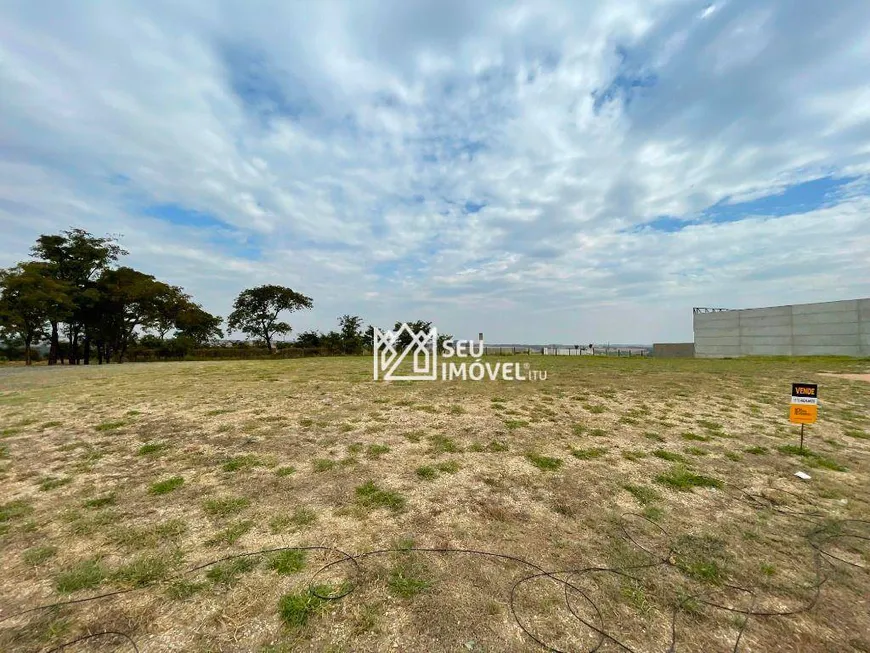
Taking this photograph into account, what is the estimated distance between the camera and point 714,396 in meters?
8.01

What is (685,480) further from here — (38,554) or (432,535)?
(38,554)

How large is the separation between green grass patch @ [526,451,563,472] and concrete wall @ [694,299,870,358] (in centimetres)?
3379

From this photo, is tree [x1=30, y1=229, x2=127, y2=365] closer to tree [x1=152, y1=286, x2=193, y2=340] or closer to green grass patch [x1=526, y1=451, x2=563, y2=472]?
tree [x1=152, y1=286, x2=193, y2=340]

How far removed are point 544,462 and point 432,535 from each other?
194cm

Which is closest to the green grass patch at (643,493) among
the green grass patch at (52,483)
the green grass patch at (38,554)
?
the green grass patch at (38,554)

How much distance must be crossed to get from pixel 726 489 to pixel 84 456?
689 centimetres

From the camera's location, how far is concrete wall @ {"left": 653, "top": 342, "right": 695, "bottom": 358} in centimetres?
3489

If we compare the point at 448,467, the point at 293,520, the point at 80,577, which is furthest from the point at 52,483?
the point at 448,467

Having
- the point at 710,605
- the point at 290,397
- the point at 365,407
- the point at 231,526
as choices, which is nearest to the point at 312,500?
the point at 231,526

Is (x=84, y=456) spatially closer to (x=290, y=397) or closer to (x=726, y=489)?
(x=290, y=397)

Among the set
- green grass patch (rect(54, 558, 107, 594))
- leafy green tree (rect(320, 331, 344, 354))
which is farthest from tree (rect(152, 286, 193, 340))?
green grass patch (rect(54, 558, 107, 594))

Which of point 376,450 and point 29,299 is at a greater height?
point 29,299

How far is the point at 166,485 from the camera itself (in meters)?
3.36

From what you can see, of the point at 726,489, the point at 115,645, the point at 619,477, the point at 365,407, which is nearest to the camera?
the point at 115,645
